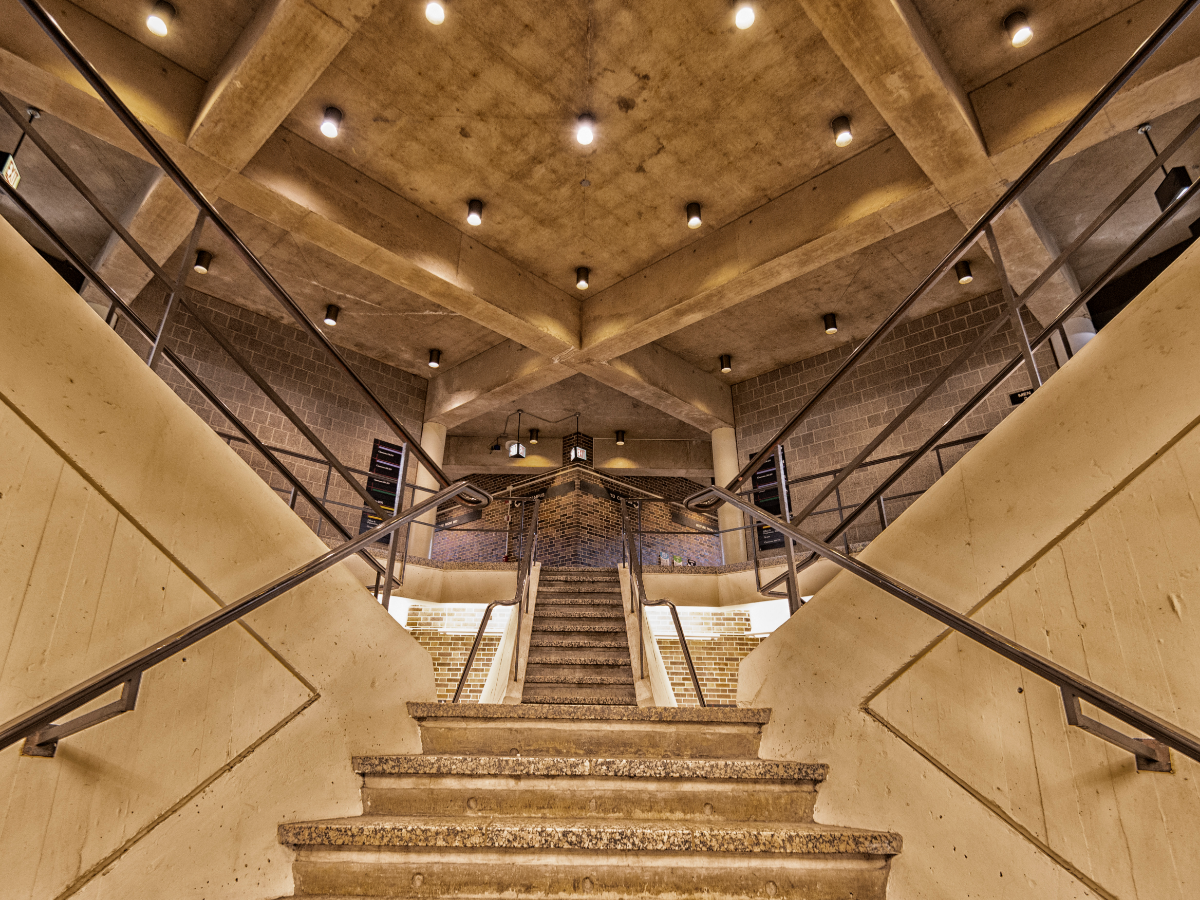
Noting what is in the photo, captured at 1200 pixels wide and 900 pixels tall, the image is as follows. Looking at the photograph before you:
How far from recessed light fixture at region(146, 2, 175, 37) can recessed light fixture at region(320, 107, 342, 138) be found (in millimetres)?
1047

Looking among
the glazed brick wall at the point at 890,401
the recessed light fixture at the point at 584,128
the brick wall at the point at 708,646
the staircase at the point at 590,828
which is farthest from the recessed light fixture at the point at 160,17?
the glazed brick wall at the point at 890,401

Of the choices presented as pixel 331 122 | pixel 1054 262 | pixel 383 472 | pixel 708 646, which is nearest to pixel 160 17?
pixel 331 122

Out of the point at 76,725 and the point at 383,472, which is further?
the point at 383,472

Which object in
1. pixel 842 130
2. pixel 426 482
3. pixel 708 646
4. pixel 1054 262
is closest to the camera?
pixel 1054 262

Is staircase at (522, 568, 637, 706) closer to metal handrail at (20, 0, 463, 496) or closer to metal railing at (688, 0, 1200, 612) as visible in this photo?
metal railing at (688, 0, 1200, 612)

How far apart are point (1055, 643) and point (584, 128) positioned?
4.74 meters

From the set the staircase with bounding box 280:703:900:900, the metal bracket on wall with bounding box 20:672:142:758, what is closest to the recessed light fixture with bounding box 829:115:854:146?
the staircase with bounding box 280:703:900:900

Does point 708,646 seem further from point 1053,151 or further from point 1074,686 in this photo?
point 1074,686

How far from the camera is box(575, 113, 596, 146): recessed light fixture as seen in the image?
5.06m

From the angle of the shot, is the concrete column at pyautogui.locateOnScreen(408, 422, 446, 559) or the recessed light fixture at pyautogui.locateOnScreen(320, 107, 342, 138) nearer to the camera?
the recessed light fixture at pyautogui.locateOnScreen(320, 107, 342, 138)

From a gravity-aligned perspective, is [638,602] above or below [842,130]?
below

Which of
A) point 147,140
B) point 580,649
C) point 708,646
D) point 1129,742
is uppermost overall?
point 147,140

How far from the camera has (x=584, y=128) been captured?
16.6 feet

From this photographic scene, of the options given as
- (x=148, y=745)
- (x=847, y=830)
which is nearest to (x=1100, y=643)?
(x=847, y=830)
